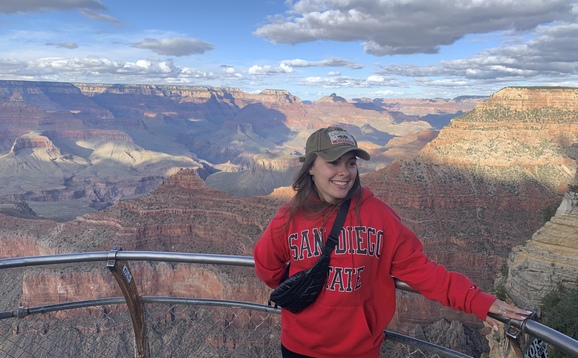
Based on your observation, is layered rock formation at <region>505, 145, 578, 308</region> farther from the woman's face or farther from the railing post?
the railing post

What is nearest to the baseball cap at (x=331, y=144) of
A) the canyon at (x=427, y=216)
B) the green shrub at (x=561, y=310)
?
the green shrub at (x=561, y=310)

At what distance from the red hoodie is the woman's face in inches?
6.0

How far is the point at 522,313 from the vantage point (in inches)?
116

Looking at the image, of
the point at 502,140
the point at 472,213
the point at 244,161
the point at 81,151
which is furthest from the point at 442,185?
the point at 81,151

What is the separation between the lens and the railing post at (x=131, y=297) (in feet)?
12.4

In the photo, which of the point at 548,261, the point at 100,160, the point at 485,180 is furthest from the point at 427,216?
the point at 100,160

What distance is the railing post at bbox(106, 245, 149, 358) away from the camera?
12.4 ft

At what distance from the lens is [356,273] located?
3332mm

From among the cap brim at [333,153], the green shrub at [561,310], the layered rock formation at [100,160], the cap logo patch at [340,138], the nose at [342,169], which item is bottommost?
the layered rock formation at [100,160]

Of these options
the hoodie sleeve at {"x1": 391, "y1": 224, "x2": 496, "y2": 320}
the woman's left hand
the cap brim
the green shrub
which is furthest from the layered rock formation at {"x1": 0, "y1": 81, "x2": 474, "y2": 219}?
the woman's left hand

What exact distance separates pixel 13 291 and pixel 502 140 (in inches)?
1883

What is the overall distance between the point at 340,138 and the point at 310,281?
1.20 m

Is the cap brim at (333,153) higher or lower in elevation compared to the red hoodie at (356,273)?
higher

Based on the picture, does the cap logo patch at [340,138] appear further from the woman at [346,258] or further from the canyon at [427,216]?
the canyon at [427,216]
